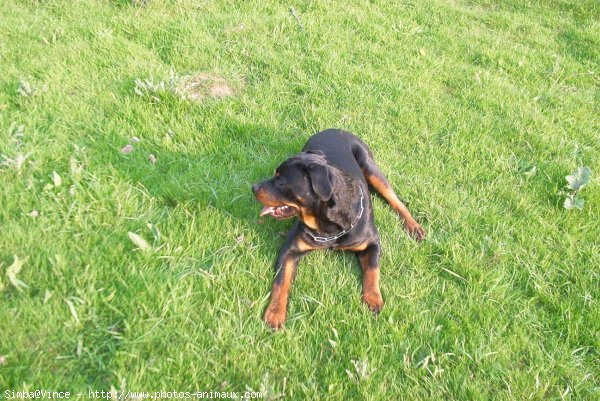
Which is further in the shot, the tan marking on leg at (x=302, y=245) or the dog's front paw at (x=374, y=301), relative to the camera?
the tan marking on leg at (x=302, y=245)

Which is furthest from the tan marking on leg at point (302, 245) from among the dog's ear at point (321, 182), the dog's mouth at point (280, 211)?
the dog's ear at point (321, 182)

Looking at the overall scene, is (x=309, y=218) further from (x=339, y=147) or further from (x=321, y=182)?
(x=339, y=147)

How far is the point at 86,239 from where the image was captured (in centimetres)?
282

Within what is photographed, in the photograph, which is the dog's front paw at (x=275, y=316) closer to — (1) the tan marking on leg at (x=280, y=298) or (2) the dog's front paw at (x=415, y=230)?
(1) the tan marking on leg at (x=280, y=298)

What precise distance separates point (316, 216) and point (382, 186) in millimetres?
1008

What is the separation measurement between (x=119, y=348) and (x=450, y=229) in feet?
8.32

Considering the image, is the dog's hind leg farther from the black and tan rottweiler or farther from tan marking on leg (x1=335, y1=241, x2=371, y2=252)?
tan marking on leg (x1=335, y1=241, x2=371, y2=252)

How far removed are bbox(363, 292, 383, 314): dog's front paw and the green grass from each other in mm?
52

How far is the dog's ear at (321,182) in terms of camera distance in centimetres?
279

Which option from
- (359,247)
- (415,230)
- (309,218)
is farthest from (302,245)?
(415,230)

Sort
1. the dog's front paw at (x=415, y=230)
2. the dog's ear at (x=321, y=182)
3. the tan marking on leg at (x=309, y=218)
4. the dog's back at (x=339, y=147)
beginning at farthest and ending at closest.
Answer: the dog's back at (x=339, y=147) → the dog's front paw at (x=415, y=230) → the tan marking on leg at (x=309, y=218) → the dog's ear at (x=321, y=182)

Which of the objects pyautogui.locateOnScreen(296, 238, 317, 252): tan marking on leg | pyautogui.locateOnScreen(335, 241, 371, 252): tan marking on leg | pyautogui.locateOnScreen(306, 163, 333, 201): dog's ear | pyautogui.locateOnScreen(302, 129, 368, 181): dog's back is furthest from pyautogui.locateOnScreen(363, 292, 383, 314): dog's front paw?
pyautogui.locateOnScreen(302, 129, 368, 181): dog's back

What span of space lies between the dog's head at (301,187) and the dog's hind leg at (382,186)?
2.72 feet

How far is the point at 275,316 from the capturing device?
2.67 m
